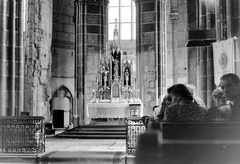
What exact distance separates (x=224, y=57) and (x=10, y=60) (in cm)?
508

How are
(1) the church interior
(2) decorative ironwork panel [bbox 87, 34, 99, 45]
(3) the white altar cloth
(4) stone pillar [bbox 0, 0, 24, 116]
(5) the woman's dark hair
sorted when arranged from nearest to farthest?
(5) the woman's dark hair, (4) stone pillar [bbox 0, 0, 24, 116], (3) the white altar cloth, (1) the church interior, (2) decorative ironwork panel [bbox 87, 34, 99, 45]

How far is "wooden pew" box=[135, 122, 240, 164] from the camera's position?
12.7 feet

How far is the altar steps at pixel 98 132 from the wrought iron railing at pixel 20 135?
5264 mm

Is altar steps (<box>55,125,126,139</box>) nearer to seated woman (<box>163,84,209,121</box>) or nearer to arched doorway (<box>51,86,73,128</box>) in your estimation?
arched doorway (<box>51,86,73,128</box>)

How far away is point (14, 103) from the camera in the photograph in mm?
10625

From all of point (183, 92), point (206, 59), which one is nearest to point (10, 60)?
point (206, 59)

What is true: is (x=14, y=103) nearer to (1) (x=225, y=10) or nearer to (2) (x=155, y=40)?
(1) (x=225, y=10)

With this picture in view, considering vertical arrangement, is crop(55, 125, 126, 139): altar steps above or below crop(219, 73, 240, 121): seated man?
below

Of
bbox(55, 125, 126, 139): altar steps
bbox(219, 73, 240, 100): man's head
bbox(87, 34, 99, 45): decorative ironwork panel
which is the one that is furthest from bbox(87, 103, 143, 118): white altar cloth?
bbox(219, 73, 240, 100): man's head

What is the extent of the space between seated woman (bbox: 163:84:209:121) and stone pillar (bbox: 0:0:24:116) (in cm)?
647

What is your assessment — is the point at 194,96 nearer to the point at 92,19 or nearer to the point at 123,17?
the point at 92,19

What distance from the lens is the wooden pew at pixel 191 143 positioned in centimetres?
386

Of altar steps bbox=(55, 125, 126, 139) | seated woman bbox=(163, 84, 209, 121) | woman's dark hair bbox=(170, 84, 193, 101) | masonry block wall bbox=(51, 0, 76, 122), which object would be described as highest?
masonry block wall bbox=(51, 0, 76, 122)

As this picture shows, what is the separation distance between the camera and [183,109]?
4742 millimetres
